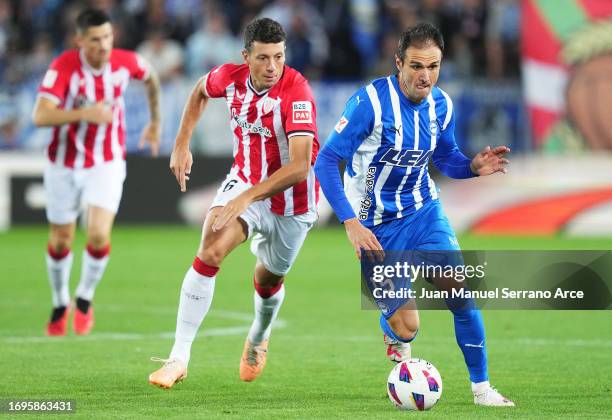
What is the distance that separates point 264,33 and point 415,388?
2304 mm

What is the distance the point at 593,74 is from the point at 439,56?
38.6 feet

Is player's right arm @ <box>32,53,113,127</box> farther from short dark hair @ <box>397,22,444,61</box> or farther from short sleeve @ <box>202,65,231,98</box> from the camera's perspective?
short dark hair @ <box>397,22,444,61</box>

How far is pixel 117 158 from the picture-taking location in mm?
10664

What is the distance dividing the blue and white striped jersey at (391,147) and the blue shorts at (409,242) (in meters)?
0.06

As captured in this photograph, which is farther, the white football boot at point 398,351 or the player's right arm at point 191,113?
the white football boot at point 398,351

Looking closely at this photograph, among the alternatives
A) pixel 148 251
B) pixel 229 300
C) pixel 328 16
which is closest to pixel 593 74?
pixel 328 16

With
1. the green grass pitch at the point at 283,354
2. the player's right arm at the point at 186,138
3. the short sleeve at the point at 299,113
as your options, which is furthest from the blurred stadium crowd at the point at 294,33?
the short sleeve at the point at 299,113

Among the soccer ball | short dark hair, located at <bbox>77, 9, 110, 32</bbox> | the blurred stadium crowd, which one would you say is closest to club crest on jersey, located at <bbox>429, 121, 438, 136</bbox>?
the soccer ball

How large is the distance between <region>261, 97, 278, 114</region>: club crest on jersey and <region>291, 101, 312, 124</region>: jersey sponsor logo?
0.18 m

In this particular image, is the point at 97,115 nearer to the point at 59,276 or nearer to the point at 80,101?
the point at 80,101

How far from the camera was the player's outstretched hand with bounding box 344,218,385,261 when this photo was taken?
6805mm

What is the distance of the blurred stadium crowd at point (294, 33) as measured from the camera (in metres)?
19.0

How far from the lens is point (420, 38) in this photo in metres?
7.09

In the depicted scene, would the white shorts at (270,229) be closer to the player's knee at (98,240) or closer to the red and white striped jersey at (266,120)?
the red and white striped jersey at (266,120)
